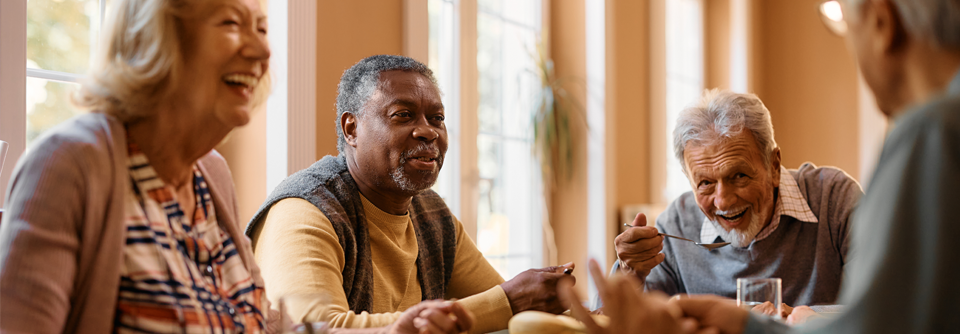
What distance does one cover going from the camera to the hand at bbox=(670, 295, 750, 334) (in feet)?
3.24

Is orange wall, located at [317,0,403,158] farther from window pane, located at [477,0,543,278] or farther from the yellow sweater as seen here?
window pane, located at [477,0,543,278]

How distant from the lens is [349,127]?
206 cm

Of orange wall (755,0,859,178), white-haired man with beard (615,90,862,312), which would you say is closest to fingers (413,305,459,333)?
white-haired man with beard (615,90,862,312)

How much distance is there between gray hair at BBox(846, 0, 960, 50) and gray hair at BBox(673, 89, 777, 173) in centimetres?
138

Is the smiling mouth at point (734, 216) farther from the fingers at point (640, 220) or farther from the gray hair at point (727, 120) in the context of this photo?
the fingers at point (640, 220)

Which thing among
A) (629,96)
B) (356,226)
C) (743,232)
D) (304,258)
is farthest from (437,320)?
(629,96)

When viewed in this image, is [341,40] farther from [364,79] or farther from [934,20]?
[934,20]

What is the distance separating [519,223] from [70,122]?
3339 mm

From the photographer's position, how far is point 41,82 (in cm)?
205

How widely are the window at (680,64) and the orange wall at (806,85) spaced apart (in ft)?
2.81

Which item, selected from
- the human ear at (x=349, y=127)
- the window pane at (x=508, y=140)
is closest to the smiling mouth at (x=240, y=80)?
the human ear at (x=349, y=127)

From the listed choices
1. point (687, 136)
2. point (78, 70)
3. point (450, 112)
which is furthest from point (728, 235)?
point (78, 70)

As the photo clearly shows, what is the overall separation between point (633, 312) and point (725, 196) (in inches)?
53.1

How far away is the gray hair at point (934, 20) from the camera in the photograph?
2.54 feet
